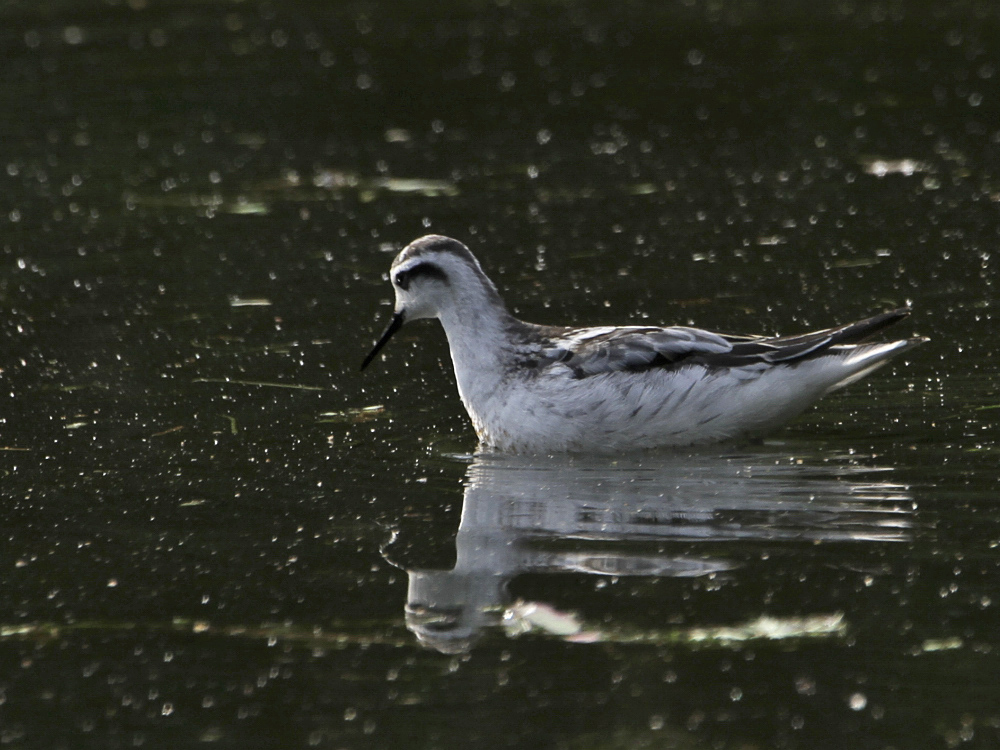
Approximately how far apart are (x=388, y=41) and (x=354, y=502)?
1238 centimetres

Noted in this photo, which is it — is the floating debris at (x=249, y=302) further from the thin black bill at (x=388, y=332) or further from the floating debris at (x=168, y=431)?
the floating debris at (x=168, y=431)

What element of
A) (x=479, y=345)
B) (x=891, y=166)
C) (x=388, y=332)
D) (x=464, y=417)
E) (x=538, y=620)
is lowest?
(x=538, y=620)

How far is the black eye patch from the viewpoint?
8.19 m

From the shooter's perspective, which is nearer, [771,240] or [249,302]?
A: [249,302]

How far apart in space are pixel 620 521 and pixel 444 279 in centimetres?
227

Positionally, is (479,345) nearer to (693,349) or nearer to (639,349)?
(639,349)

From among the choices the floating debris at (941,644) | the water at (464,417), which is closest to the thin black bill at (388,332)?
the water at (464,417)

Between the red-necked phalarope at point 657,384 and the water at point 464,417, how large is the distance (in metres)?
0.18

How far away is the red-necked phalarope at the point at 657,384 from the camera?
7.45 meters

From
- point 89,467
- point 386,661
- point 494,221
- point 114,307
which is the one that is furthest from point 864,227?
point 386,661

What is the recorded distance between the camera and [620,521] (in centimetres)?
641

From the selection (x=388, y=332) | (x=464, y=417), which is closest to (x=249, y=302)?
(x=388, y=332)

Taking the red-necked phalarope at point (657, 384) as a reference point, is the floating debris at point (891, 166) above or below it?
above

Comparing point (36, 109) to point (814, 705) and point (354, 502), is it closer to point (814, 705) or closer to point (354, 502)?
point (354, 502)
